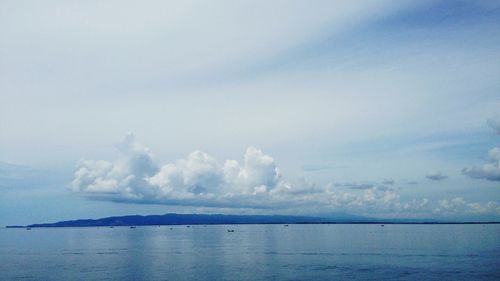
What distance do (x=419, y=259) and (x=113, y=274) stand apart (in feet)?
240

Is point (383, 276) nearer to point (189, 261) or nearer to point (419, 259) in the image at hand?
point (419, 259)

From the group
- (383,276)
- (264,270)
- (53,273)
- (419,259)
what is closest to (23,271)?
(53,273)

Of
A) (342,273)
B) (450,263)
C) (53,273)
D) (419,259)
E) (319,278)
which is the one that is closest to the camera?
(319,278)

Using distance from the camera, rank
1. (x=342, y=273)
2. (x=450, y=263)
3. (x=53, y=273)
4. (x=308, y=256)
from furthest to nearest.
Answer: (x=308, y=256) < (x=450, y=263) < (x=53, y=273) < (x=342, y=273)

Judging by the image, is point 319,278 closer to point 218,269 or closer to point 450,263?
point 218,269

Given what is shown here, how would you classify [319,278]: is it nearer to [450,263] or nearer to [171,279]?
[171,279]

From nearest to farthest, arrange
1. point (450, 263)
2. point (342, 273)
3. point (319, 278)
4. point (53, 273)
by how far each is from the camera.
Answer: point (319, 278)
point (342, 273)
point (53, 273)
point (450, 263)

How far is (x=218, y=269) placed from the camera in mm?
92000

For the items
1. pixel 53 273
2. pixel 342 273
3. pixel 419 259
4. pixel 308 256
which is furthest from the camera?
pixel 308 256

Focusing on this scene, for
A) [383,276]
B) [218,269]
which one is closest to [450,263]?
[383,276]

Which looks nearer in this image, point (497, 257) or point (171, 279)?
point (171, 279)

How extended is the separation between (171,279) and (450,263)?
6401cm

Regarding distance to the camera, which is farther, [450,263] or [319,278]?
[450,263]

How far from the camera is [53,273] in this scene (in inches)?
3590
